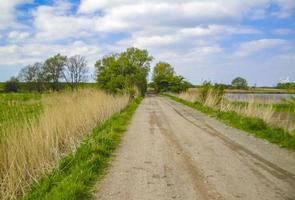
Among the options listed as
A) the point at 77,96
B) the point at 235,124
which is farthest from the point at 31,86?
the point at 235,124

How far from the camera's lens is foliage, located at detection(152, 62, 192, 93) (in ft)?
245

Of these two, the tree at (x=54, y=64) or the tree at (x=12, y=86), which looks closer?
the tree at (x=54, y=64)

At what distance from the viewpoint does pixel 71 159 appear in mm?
7465

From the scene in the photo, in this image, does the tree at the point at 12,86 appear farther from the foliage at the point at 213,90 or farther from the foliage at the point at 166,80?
the foliage at the point at 213,90

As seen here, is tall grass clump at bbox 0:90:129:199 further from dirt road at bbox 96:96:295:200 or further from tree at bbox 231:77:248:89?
tree at bbox 231:77:248:89

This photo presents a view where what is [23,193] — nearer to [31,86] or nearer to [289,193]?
[289,193]

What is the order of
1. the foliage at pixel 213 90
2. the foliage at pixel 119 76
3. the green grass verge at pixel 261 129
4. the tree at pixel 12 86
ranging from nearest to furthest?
the green grass verge at pixel 261 129 → the foliage at pixel 213 90 → the foliage at pixel 119 76 → the tree at pixel 12 86

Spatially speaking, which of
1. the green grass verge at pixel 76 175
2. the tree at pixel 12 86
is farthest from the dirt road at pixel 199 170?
the tree at pixel 12 86

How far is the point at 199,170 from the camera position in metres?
6.71

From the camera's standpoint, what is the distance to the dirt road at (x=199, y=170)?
17.3 feet

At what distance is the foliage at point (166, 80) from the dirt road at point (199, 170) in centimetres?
6155

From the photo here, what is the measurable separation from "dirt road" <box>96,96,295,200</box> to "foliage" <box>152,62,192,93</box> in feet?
202

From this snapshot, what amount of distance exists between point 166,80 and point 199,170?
7687cm

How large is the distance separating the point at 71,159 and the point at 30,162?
0.96 meters
